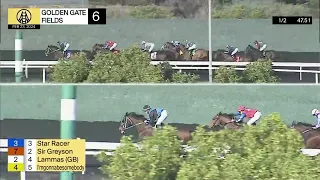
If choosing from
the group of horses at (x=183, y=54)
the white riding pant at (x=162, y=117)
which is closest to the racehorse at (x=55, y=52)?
the group of horses at (x=183, y=54)

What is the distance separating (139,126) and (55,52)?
14.3 inches

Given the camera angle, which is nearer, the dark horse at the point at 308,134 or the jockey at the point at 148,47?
the dark horse at the point at 308,134

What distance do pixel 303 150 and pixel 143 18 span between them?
651mm

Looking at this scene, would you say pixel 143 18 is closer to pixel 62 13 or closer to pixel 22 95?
pixel 62 13

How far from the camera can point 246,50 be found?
2.22 m

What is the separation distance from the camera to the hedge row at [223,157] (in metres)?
2.06

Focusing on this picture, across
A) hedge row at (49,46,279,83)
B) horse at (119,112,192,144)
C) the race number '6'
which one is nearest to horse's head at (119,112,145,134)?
horse at (119,112,192,144)

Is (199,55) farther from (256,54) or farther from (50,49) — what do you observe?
(50,49)

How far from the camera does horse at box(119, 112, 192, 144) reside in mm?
2148

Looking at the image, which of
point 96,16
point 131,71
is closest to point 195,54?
point 131,71

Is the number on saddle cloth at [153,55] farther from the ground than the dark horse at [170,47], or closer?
closer

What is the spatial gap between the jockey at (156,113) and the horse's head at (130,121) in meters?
0.02

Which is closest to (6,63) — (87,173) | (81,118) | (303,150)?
(81,118)
